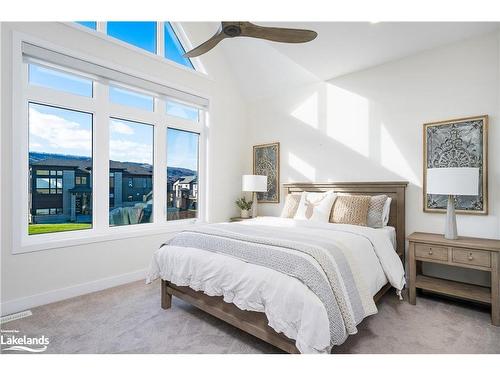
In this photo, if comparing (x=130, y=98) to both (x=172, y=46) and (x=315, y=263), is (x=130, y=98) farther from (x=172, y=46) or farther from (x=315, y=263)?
(x=315, y=263)

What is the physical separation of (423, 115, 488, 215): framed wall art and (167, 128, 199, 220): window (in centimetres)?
315

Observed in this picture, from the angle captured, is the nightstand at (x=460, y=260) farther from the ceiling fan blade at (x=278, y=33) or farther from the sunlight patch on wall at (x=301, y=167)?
the ceiling fan blade at (x=278, y=33)

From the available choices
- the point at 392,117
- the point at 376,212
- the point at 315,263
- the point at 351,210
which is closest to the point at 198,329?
the point at 315,263

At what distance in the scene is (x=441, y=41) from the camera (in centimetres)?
295

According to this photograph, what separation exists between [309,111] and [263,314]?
3.17 meters

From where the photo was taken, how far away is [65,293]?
277cm

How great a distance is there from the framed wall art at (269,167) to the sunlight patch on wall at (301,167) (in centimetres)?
24

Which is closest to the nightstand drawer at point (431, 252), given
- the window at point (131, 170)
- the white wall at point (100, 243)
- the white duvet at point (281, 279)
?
the white duvet at point (281, 279)

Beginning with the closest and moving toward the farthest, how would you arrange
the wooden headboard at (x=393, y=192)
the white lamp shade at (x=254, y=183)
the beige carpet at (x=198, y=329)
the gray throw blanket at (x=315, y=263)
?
the gray throw blanket at (x=315, y=263), the beige carpet at (x=198, y=329), the wooden headboard at (x=393, y=192), the white lamp shade at (x=254, y=183)

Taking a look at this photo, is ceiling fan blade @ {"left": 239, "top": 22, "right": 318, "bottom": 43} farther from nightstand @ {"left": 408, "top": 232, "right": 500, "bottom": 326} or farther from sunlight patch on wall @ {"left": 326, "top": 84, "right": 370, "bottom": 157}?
nightstand @ {"left": 408, "top": 232, "right": 500, "bottom": 326}

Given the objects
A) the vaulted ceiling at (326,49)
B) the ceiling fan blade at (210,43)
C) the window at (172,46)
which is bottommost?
the ceiling fan blade at (210,43)

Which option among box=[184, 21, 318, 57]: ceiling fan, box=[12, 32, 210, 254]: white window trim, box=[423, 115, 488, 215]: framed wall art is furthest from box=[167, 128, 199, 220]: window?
box=[423, 115, 488, 215]: framed wall art

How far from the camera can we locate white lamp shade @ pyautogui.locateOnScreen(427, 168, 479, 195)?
2439 millimetres

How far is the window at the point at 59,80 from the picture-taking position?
9.00 ft
